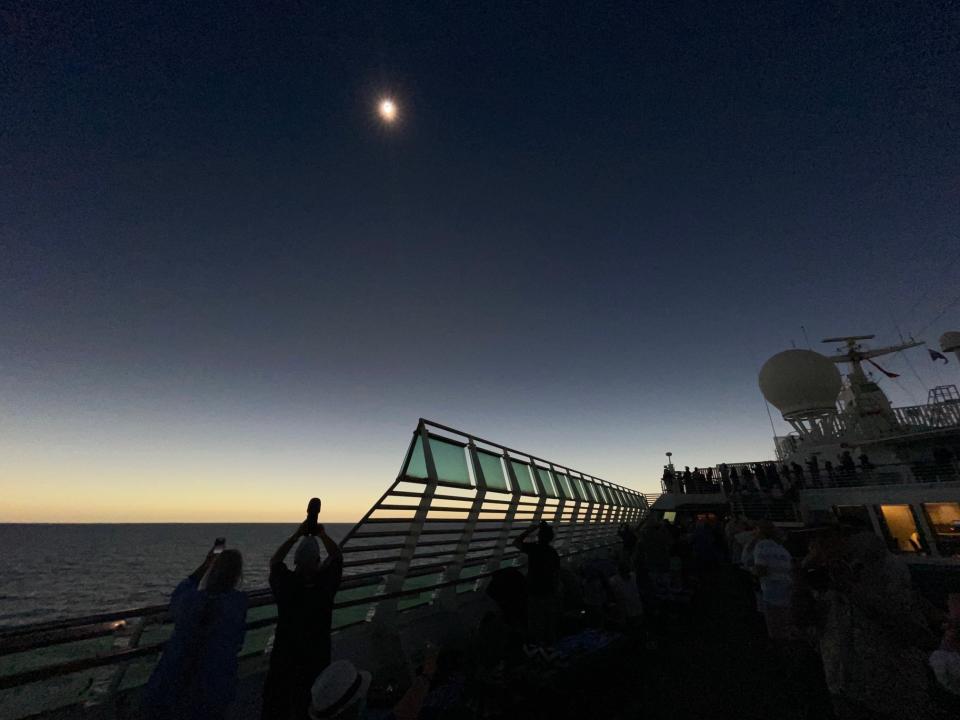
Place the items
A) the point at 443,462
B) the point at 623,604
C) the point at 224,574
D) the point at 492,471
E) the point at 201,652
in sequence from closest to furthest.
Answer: the point at 201,652 < the point at 224,574 < the point at 443,462 < the point at 623,604 < the point at 492,471

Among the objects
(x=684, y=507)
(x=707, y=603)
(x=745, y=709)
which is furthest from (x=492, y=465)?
(x=684, y=507)

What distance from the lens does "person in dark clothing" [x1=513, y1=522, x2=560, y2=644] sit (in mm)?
4898

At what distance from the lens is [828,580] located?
2.67 m

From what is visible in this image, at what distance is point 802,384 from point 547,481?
29572 mm

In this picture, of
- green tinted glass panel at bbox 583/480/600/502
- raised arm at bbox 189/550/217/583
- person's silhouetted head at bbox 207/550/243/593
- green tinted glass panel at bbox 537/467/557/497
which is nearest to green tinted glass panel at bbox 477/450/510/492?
green tinted glass panel at bbox 537/467/557/497

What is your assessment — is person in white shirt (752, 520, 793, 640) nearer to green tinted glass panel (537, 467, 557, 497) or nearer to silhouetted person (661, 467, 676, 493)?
green tinted glass panel (537, 467, 557, 497)

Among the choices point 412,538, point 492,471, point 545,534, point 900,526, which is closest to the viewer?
point 412,538

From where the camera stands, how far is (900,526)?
2042cm

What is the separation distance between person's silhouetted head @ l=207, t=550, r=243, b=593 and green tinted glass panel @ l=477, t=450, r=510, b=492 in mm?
3193

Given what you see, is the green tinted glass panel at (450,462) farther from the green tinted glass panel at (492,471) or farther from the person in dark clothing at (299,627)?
the person in dark clothing at (299,627)

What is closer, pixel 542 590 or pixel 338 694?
pixel 338 694

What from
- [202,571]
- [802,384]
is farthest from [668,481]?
[202,571]

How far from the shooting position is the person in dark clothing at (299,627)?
120 inches

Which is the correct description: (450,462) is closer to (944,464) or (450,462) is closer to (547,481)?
(547,481)
